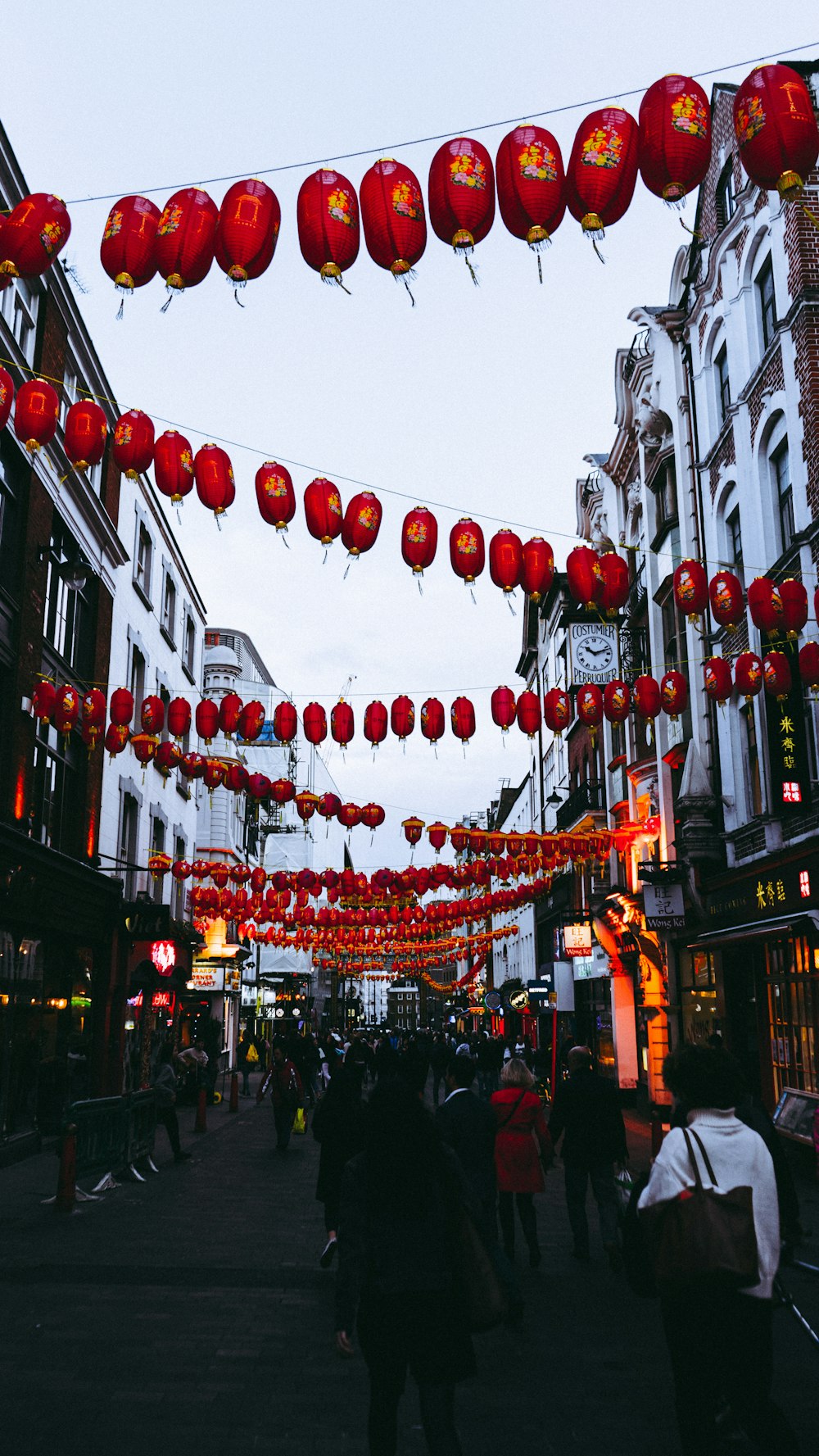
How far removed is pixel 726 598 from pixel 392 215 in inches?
310

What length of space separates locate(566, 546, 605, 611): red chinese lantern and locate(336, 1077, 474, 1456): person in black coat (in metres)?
10.5

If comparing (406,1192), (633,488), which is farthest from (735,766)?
(406,1192)

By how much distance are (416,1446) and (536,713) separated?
12.8 meters

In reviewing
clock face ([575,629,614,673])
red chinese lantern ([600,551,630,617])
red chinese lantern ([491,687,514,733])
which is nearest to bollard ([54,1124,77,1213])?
red chinese lantern ([491,687,514,733])

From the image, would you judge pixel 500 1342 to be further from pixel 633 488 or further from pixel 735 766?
pixel 633 488

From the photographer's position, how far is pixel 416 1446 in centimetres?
557

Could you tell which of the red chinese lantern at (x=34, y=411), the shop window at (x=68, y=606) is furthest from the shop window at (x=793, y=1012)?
the shop window at (x=68, y=606)

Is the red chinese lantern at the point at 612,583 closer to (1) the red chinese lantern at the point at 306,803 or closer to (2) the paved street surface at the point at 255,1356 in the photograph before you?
(2) the paved street surface at the point at 255,1356

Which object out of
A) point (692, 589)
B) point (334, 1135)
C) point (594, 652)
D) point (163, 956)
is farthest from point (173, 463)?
point (163, 956)

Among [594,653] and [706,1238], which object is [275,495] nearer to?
[706,1238]

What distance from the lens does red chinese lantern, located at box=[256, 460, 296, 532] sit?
12.2 m

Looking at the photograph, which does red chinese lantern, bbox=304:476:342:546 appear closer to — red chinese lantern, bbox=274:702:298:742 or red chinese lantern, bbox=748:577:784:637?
red chinese lantern, bbox=748:577:784:637

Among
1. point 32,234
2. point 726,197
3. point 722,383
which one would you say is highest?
point 726,197

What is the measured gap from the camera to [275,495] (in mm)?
12242
